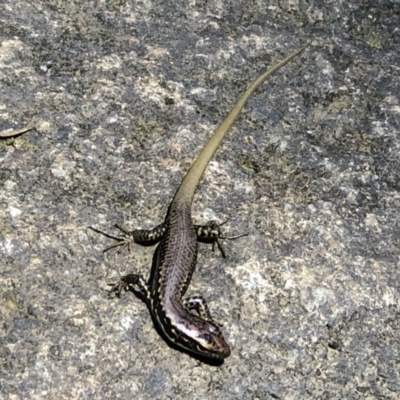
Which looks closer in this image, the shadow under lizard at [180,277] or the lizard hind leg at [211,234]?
the shadow under lizard at [180,277]

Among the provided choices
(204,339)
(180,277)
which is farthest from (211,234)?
(204,339)

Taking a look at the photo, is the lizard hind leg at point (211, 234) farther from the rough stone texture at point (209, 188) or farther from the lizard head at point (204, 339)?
the lizard head at point (204, 339)

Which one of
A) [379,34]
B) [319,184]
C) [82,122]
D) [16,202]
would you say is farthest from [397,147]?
[16,202]

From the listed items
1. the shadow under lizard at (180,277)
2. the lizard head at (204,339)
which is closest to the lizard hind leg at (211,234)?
the shadow under lizard at (180,277)

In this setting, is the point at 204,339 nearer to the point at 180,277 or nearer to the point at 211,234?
the point at 180,277

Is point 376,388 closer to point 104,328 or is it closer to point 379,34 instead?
point 104,328

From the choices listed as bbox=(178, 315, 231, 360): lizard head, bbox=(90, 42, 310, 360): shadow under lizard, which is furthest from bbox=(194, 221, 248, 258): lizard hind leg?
bbox=(178, 315, 231, 360): lizard head
